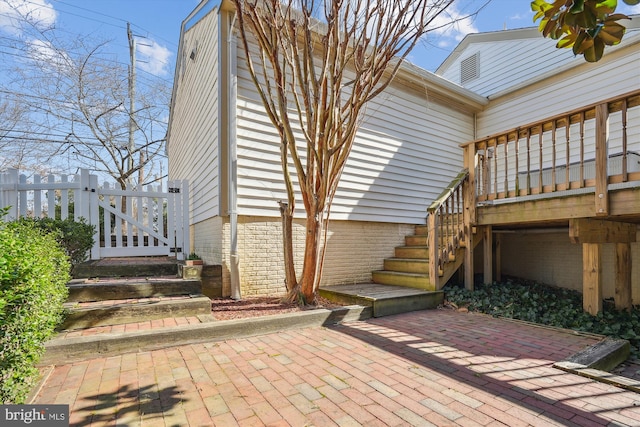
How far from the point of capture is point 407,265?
19.9ft

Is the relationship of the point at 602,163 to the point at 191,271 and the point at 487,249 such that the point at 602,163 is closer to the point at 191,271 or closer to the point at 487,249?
the point at 487,249

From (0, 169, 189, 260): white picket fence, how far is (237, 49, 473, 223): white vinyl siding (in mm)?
1586

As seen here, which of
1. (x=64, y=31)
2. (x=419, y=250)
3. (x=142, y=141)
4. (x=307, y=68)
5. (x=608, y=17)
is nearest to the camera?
(x=608, y=17)

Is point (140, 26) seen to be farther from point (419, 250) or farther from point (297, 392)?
point (297, 392)

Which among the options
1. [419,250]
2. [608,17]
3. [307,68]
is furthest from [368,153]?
[608,17]

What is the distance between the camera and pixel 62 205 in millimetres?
4945

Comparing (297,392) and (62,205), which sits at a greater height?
(62,205)

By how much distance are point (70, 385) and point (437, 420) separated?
2482mm

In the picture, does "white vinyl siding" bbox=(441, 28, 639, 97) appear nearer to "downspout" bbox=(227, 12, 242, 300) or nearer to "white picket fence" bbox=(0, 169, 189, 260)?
"downspout" bbox=(227, 12, 242, 300)

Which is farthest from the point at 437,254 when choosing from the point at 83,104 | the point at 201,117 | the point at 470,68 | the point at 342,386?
the point at 83,104

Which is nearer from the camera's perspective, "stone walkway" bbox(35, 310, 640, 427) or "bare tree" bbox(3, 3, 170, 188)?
"stone walkway" bbox(35, 310, 640, 427)

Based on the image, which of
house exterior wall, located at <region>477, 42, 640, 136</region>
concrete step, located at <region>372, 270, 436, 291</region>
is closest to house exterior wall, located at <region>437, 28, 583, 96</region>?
house exterior wall, located at <region>477, 42, 640, 136</region>

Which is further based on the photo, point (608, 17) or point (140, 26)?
point (140, 26)

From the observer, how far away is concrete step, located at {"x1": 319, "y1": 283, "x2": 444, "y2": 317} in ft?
15.1
